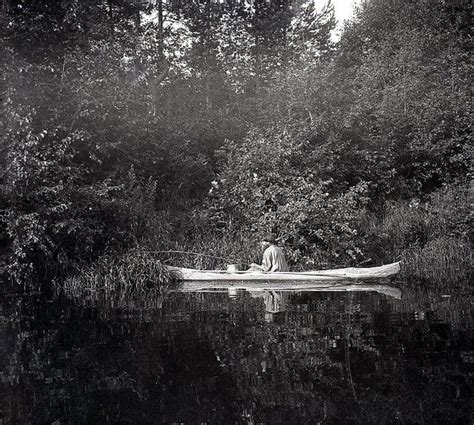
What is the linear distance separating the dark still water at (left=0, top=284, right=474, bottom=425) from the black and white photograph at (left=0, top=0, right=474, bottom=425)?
0.11 ft

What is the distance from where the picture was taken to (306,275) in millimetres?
Result: 12148

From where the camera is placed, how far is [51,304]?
36.3ft

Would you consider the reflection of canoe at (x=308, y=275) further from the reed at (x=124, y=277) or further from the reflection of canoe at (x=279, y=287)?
the reed at (x=124, y=277)

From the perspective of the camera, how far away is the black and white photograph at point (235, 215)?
5441 mm

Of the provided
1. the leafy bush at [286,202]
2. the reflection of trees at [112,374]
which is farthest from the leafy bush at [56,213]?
the reflection of trees at [112,374]

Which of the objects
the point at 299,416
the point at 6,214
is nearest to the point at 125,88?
the point at 6,214

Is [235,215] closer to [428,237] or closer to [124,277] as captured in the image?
[124,277]

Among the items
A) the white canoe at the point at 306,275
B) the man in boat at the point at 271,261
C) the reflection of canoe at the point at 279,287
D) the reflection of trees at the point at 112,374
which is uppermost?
the man in boat at the point at 271,261

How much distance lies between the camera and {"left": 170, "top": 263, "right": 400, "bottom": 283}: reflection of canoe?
39.3 ft

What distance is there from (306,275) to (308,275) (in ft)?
0.14

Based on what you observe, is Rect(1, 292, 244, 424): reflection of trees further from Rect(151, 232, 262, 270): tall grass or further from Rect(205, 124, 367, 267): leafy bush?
Rect(205, 124, 367, 267): leafy bush

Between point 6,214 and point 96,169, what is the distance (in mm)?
3783

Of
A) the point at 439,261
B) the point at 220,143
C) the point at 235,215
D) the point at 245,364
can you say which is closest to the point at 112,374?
the point at 245,364

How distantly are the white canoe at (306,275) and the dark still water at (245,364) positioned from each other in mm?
2197
